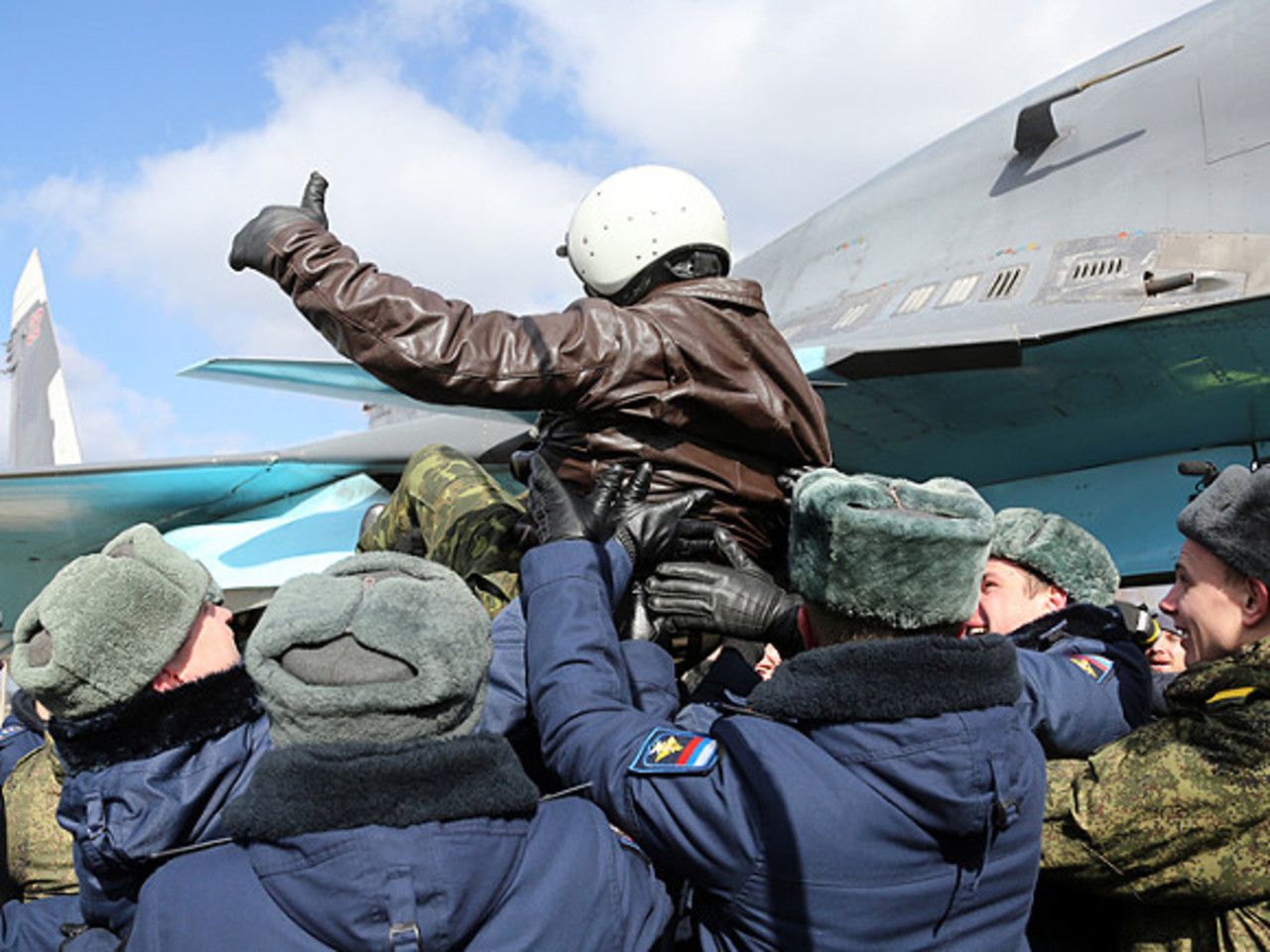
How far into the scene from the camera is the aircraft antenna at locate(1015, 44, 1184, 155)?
23.4 feet

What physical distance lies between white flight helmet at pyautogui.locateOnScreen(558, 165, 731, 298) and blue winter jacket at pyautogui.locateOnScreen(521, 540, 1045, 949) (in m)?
1.37

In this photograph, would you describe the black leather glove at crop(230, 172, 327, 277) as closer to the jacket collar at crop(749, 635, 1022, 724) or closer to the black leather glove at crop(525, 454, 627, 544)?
the black leather glove at crop(525, 454, 627, 544)

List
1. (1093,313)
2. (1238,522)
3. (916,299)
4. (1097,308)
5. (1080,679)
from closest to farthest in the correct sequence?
(1238,522), (1080,679), (1093,313), (1097,308), (916,299)

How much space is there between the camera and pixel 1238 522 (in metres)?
1.94

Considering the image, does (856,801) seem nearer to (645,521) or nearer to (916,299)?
(645,521)

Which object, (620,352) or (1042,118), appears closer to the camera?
(620,352)

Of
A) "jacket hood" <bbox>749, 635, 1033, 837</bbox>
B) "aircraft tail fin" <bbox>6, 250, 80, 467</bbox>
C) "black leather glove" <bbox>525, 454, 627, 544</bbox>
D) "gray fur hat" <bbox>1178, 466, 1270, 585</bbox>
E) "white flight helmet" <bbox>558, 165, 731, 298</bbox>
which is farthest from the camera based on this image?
"aircraft tail fin" <bbox>6, 250, 80, 467</bbox>

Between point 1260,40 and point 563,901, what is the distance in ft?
22.6

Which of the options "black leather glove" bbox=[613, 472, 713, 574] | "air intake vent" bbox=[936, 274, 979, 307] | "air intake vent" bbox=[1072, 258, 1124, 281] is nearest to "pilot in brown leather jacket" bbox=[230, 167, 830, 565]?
"black leather glove" bbox=[613, 472, 713, 574]

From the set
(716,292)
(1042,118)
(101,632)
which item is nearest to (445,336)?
(716,292)

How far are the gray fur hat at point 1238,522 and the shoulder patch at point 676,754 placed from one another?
969 millimetres

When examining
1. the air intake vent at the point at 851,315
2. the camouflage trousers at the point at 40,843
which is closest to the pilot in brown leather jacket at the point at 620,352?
the camouflage trousers at the point at 40,843

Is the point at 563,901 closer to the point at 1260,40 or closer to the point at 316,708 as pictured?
the point at 316,708

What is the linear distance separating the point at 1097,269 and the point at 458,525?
487cm
